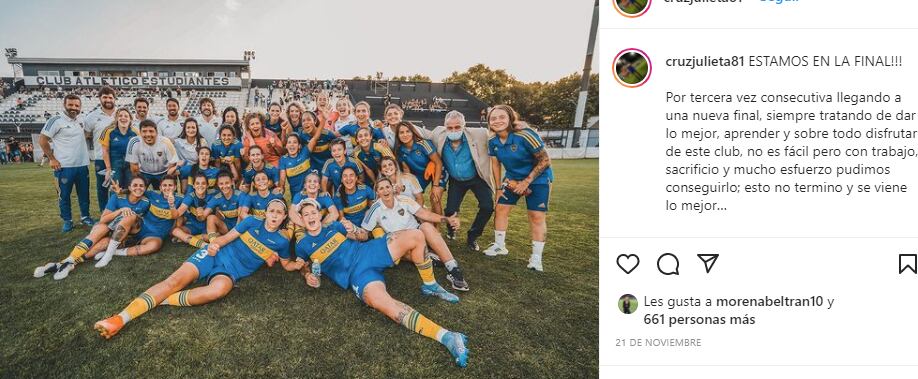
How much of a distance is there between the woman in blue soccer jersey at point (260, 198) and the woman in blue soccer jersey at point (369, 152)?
3.50 feet

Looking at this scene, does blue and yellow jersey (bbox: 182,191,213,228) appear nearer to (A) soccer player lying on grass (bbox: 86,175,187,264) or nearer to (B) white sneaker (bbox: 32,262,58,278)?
(A) soccer player lying on grass (bbox: 86,175,187,264)

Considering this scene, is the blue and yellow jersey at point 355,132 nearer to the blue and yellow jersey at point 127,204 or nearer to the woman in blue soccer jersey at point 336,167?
the woman in blue soccer jersey at point 336,167

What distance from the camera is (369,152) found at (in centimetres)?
504

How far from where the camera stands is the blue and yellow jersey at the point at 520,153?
4305 mm

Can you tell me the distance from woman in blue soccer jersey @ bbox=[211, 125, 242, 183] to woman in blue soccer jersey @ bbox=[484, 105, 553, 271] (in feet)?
11.7

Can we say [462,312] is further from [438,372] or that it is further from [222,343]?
[222,343]

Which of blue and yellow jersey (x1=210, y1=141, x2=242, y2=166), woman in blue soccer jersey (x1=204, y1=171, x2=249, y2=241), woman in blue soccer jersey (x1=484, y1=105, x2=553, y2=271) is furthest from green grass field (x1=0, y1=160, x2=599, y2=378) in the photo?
blue and yellow jersey (x1=210, y1=141, x2=242, y2=166)

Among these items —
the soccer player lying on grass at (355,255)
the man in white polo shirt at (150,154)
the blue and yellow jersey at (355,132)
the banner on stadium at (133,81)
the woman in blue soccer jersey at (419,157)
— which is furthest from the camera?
the banner on stadium at (133,81)

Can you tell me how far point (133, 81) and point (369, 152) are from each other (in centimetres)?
4440

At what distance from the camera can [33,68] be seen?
35625mm

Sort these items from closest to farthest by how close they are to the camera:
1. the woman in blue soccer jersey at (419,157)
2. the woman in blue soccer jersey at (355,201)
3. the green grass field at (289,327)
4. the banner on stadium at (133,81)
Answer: the green grass field at (289,327)
the woman in blue soccer jersey at (355,201)
the woman in blue soccer jersey at (419,157)
the banner on stadium at (133,81)
